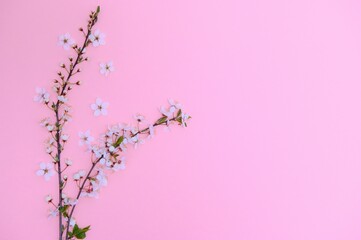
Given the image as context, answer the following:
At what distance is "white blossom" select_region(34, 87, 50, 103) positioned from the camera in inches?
59.1

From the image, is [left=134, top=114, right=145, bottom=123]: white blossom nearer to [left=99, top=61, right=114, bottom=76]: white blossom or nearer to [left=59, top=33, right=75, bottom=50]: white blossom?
[left=99, top=61, right=114, bottom=76]: white blossom

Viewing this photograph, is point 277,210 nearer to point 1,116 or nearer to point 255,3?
point 255,3

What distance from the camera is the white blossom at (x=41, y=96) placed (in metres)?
1.50

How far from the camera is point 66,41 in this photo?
5.04 feet

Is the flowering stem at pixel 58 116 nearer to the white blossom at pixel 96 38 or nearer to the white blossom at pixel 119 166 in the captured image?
the white blossom at pixel 96 38

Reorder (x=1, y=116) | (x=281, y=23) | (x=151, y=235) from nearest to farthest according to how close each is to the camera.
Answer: (x=1, y=116) → (x=151, y=235) → (x=281, y=23)

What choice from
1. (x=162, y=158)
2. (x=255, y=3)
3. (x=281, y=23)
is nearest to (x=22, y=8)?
(x=162, y=158)

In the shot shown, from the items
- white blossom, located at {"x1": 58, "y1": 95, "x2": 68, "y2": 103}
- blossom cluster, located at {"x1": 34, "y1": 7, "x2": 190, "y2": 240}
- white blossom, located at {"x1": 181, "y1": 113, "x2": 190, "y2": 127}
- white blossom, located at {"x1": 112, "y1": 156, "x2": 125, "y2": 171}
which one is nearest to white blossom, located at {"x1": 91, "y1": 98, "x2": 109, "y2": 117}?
blossom cluster, located at {"x1": 34, "y1": 7, "x2": 190, "y2": 240}

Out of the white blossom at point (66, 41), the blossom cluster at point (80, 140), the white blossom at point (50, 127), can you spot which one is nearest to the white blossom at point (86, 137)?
the blossom cluster at point (80, 140)

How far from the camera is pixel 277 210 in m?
1.73

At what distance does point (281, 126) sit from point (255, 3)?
65cm

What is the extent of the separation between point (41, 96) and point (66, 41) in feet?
0.89

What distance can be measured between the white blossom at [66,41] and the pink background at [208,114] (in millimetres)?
43

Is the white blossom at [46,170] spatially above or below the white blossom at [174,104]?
below
